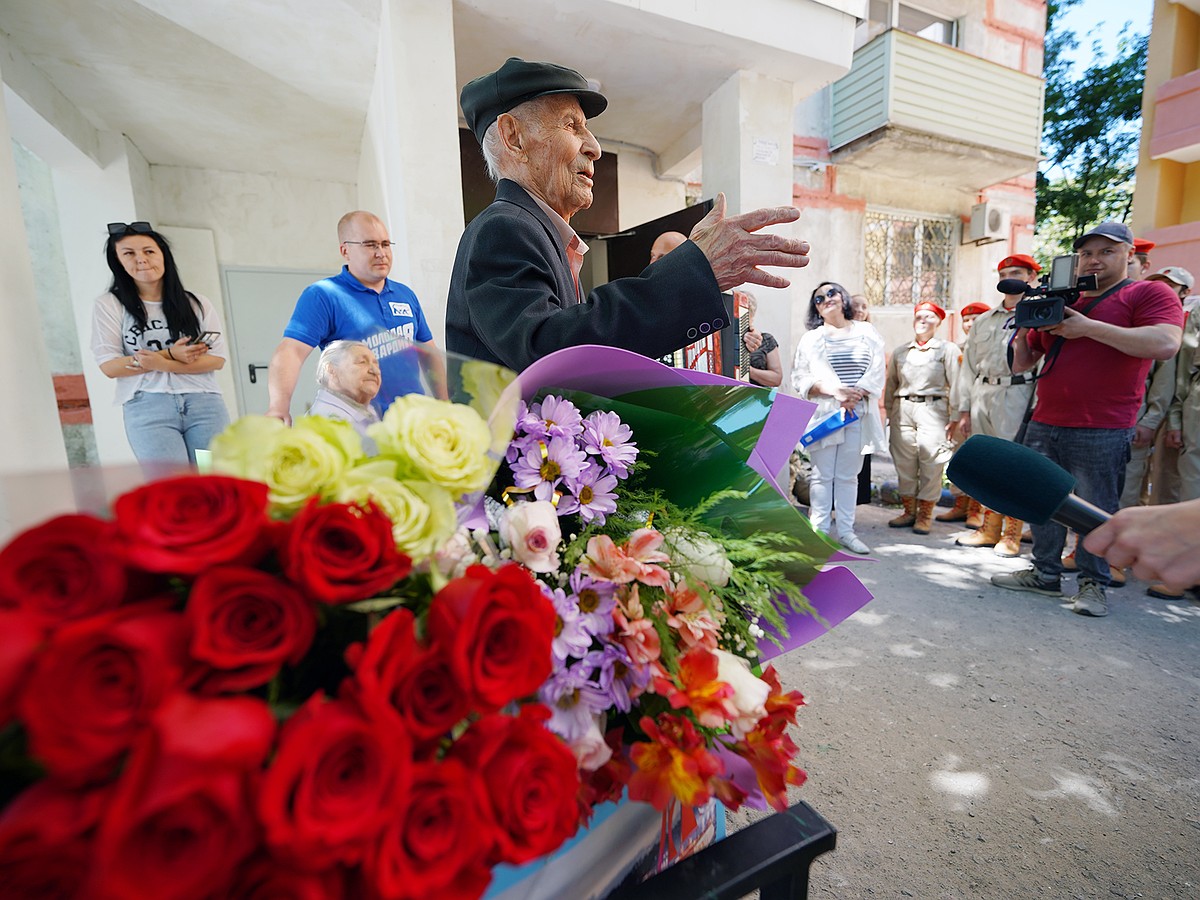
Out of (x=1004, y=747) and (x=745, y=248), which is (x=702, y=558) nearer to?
(x=745, y=248)

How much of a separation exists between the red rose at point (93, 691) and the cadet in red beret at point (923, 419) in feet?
18.0

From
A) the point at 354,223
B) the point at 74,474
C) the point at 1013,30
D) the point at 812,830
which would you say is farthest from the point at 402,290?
the point at 1013,30

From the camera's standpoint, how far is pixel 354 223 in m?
2.90

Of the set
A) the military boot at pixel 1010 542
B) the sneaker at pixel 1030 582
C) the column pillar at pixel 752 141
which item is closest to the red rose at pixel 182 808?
the sneaker at pixel 1030 582

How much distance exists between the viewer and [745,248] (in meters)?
0.99

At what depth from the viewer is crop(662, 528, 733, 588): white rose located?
2.23 ft

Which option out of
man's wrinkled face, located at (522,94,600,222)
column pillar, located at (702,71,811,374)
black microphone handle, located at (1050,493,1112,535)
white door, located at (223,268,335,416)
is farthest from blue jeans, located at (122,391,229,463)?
column pillar, located at (702,71,811,374)

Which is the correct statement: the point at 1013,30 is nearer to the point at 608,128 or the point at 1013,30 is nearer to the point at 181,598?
the point at 608,128

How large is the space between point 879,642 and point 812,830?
2760mm

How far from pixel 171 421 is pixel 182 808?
11.7ft

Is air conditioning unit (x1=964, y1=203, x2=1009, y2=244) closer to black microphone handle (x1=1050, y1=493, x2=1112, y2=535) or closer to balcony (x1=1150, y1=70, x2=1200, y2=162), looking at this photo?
balcony (x1=1150, y1=70, x2=1200, y2=162)

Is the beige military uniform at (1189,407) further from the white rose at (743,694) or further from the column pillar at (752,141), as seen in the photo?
the white rose at (743,694)

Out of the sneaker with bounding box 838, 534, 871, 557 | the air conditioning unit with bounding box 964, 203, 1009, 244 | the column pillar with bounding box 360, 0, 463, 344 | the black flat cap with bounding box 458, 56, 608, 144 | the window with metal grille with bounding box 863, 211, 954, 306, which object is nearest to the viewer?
the black flat cap with bounding box 458, 56, 608, 144

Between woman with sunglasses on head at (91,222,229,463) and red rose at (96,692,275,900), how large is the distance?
10.8 ft
